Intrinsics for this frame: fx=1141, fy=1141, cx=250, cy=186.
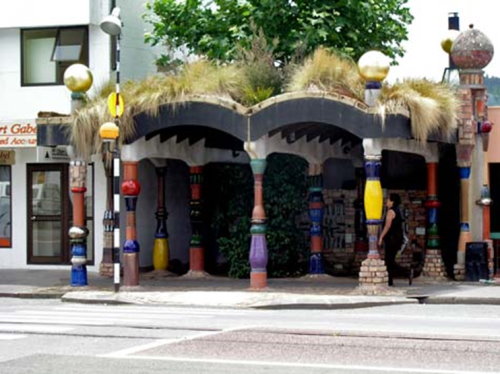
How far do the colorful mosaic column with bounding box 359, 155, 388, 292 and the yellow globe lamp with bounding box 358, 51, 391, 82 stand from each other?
56.6 inches

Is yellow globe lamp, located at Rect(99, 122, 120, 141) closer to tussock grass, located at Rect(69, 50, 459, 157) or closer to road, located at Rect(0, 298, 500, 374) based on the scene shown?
tussock grass, located at Rect(69, 50, 459, 157)

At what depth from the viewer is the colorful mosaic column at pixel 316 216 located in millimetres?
24078

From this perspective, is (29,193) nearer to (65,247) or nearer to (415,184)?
(65,247)

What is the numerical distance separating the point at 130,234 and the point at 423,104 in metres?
6.08

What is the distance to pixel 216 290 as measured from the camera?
844 inches

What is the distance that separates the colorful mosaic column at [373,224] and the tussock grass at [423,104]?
2.97 ft

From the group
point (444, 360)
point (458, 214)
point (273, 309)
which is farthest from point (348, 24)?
point (444, 360)

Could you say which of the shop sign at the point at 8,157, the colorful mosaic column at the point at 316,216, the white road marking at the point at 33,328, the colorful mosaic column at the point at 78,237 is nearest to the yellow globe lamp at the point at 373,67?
the colorful mosaic column at the point at 316,216

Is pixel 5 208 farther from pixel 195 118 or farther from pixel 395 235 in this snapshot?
pixel 395 235

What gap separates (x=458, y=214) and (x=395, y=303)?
5.22 meters

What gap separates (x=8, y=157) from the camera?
27672 mm

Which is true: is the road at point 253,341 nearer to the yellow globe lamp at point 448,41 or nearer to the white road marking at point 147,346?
the white road marking at point 147,346

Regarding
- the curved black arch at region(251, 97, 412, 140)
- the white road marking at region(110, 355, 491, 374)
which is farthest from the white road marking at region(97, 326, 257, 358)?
the curved black arch at region(251, 97, 412, 140)

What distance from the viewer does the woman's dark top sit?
21.5m
